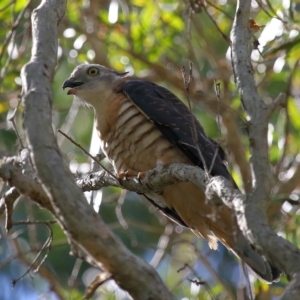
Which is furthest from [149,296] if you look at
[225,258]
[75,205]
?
[225,258]

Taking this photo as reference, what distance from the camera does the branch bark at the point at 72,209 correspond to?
6.97ft

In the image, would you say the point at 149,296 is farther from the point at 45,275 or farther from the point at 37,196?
the point at 45,275

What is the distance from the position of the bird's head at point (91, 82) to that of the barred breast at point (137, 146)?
0.43m

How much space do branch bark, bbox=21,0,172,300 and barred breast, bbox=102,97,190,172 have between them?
2273 mm

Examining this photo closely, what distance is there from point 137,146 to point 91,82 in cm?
93

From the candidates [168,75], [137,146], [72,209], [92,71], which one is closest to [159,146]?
[137,146]

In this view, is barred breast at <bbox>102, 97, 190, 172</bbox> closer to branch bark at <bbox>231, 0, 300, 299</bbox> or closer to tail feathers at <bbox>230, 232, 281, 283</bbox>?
tail feathers at <bbox>230, 232, 281, 283</bbox>

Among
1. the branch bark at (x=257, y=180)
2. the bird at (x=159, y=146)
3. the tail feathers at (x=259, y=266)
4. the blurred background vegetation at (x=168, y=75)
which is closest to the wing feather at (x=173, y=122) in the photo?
Result: the bird at (x=159, y=146)

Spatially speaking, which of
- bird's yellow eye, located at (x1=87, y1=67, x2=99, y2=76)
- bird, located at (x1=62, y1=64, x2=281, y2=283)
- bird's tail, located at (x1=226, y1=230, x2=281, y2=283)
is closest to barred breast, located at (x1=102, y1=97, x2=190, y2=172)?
bird, located at (x1=62, y1=64, x2=281, y2=283)

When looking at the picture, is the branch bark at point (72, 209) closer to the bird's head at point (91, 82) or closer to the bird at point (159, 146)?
the bird at point (159, 146)

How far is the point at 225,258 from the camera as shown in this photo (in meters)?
9.60

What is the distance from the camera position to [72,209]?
2207 mm

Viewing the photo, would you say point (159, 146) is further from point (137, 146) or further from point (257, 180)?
point (257, 180)

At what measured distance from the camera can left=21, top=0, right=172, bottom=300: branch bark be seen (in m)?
2.12
